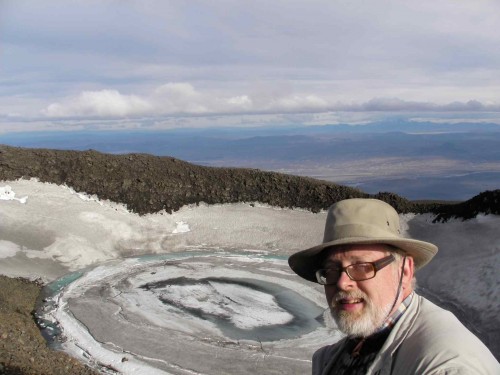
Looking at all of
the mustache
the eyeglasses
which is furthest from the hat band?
the mustache

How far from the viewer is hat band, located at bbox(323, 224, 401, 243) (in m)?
4.95

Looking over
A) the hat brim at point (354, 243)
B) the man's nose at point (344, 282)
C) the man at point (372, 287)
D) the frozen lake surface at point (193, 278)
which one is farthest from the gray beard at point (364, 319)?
the frozen lake surface at point (193, 278)

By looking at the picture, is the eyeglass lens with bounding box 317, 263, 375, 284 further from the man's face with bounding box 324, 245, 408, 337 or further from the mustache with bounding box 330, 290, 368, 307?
the mustache with bounding box 330, 290, 368, 307

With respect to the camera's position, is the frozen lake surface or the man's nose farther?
the frozen lake surface

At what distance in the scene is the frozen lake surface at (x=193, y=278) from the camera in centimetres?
2061

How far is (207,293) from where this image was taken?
90.2 feet

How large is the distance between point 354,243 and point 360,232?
0.57 ft

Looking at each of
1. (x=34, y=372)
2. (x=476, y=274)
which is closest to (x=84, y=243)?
(x=34, y=372)

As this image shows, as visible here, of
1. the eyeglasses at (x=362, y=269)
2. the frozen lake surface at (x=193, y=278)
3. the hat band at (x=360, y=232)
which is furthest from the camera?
the frozen lake surface at (x=193, y=278)

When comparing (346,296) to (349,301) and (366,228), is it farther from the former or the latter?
(366,228)

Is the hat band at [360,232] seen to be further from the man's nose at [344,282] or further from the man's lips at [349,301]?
the man's lips at [349,301]

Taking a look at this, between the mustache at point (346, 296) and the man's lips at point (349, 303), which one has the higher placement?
the mustache at point (346, 296)

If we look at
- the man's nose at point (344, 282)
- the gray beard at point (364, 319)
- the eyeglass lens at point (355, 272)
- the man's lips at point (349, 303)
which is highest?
the eyeglass lens at point (355, 272)

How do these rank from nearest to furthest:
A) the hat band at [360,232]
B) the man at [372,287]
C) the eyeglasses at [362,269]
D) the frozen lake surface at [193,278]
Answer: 1. the man at [372,287]
2. the hat band at [360,232]
3. the eyeglasses at [362,269]
4. the frozen lake surface at [193,278]
